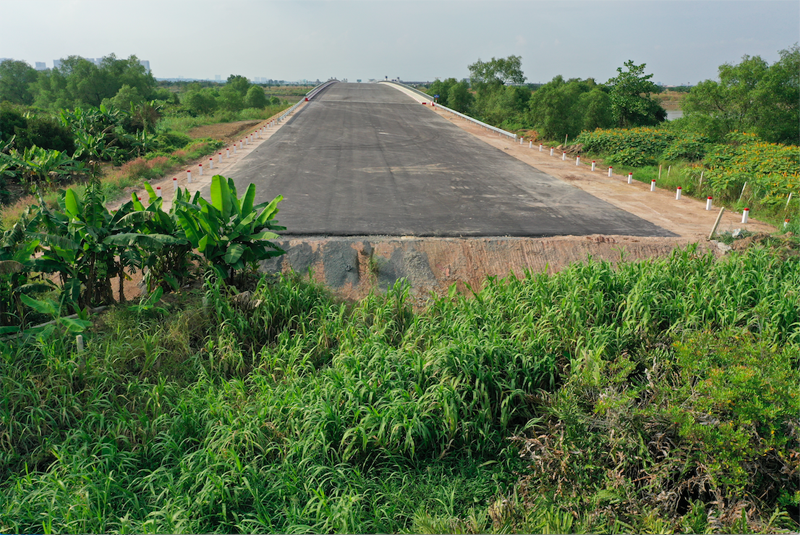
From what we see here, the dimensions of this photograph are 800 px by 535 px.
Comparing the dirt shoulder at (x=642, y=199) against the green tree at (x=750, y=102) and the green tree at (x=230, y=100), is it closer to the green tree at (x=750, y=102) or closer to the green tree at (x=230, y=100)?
the green tree at (x=750, y=102)

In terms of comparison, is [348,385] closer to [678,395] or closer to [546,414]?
[546,414]

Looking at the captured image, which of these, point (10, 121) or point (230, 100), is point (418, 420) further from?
point (230, 100)

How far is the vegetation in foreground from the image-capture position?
453 centimetres

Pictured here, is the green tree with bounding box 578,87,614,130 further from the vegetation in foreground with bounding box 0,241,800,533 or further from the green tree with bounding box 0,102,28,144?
the green tree with bounding box 0,102,28,144

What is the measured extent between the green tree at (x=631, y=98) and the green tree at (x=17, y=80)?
63806 mm

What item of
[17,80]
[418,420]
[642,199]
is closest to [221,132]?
[642,199]

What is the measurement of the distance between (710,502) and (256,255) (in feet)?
22.2

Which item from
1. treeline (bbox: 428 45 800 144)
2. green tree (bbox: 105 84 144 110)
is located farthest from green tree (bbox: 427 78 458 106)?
green tree (bbox: 105 84 144 110)

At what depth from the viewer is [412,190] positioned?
48.7 ft

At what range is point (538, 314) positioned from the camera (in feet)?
24.2

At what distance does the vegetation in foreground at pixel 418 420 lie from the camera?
453cm

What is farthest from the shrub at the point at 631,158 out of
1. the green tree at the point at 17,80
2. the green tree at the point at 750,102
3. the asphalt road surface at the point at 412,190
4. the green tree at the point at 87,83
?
the green tree at the point at 17,80

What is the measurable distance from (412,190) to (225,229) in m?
7.61

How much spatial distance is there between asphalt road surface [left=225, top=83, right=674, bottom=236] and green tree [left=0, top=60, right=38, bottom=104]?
5374cm
